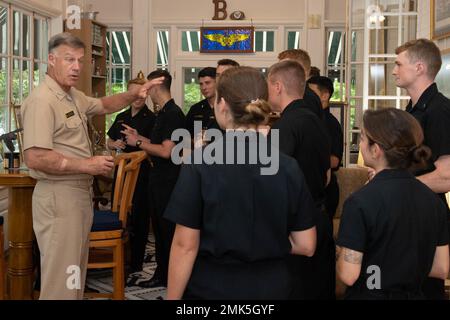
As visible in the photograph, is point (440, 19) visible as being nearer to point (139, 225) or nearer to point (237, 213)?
point (139, 225)

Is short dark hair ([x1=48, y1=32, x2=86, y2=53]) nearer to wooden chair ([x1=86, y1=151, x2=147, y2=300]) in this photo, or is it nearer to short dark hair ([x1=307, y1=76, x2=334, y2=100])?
wooden chair ([x1=86, y1=151, x2=147, y2=300])

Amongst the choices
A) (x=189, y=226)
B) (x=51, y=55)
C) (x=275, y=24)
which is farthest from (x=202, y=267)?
(x=275, y=24)

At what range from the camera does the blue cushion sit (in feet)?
13.2

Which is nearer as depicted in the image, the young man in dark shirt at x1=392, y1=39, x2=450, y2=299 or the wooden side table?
the young man in dark shirt at x1=392, y1=39, x2=450, y2=299

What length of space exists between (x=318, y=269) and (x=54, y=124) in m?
1.56

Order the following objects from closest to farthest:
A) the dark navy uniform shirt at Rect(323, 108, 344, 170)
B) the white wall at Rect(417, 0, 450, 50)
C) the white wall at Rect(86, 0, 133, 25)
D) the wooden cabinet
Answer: the dark navy uniform shirt at Rect(323, 108, 344, 170) < the white wall at Rect(417, 0, 450, 50) < the wooden cabinet < the white wall at Rect(86, 0, 133, 25)

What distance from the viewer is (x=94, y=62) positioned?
855 cm

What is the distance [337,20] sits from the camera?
875 centimetres

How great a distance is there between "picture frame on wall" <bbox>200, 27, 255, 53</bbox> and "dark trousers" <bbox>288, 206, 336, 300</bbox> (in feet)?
19.1

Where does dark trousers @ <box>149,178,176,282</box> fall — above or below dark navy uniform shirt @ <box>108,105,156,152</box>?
below

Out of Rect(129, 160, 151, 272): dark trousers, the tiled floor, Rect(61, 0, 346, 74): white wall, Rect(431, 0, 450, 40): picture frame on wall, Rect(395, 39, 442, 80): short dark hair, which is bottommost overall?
the tiled floor

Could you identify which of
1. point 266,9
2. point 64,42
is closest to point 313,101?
point 64,42

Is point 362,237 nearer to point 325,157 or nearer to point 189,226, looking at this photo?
point 189,226

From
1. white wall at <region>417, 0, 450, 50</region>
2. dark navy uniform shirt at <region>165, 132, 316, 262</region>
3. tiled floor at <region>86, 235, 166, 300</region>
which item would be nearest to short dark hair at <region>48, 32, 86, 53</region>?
dark navy uniform shirt at <region>165, 132, 316, 262</region>
